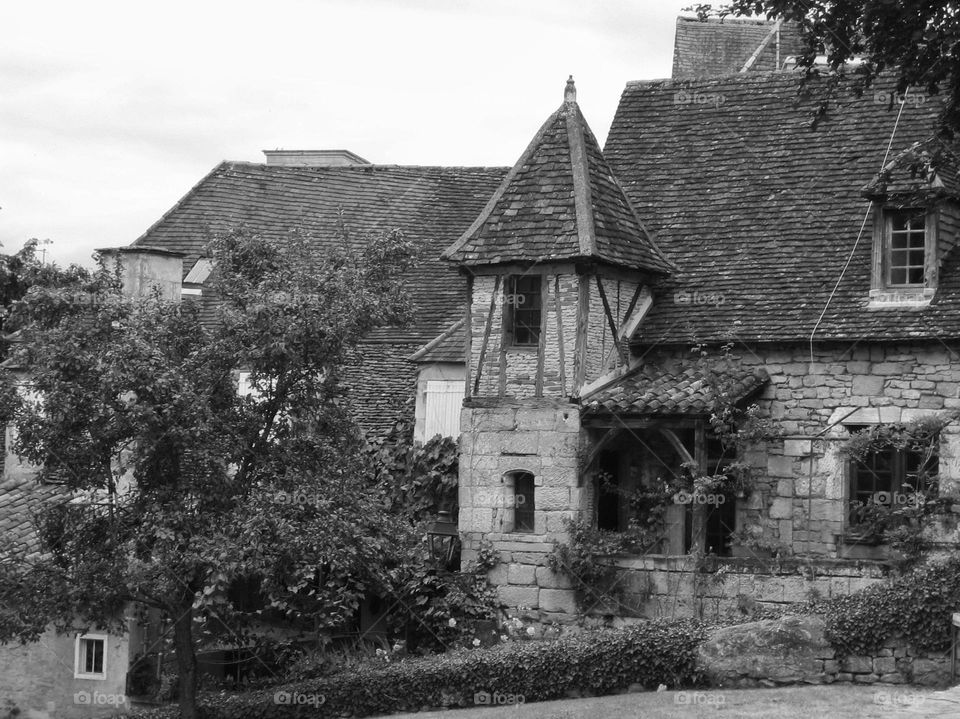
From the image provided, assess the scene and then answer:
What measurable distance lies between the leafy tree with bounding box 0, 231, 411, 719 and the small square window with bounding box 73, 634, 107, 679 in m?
3.93

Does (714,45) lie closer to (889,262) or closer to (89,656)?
(889,262)

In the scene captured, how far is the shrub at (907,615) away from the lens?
17.5 meters

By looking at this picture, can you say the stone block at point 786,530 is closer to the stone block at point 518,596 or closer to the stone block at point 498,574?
the stone block at point 518,596

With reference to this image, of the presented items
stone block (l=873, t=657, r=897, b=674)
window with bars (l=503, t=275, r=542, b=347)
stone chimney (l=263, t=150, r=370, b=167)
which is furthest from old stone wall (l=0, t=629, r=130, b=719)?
stone chimney (l=263, t=150, r=370, b=167)

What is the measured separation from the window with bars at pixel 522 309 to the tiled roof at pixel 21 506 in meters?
6.69

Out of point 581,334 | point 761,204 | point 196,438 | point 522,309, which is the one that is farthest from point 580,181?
point 196,438

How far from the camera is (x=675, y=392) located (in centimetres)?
2147

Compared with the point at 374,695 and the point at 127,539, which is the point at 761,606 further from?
the point at 127,539

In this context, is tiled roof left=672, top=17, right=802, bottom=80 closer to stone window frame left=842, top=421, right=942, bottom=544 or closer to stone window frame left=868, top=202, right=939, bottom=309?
stone window frame left=868, top=202, right=939, bottom=309

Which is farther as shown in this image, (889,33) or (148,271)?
(148,271)

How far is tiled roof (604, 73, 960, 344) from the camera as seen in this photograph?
21797mm

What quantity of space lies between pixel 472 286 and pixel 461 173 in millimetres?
10519

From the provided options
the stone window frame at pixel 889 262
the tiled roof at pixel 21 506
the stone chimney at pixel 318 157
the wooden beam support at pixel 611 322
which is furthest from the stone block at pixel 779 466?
the stone chimney at pixel 318 157

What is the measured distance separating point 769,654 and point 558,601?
4170 millimetres
